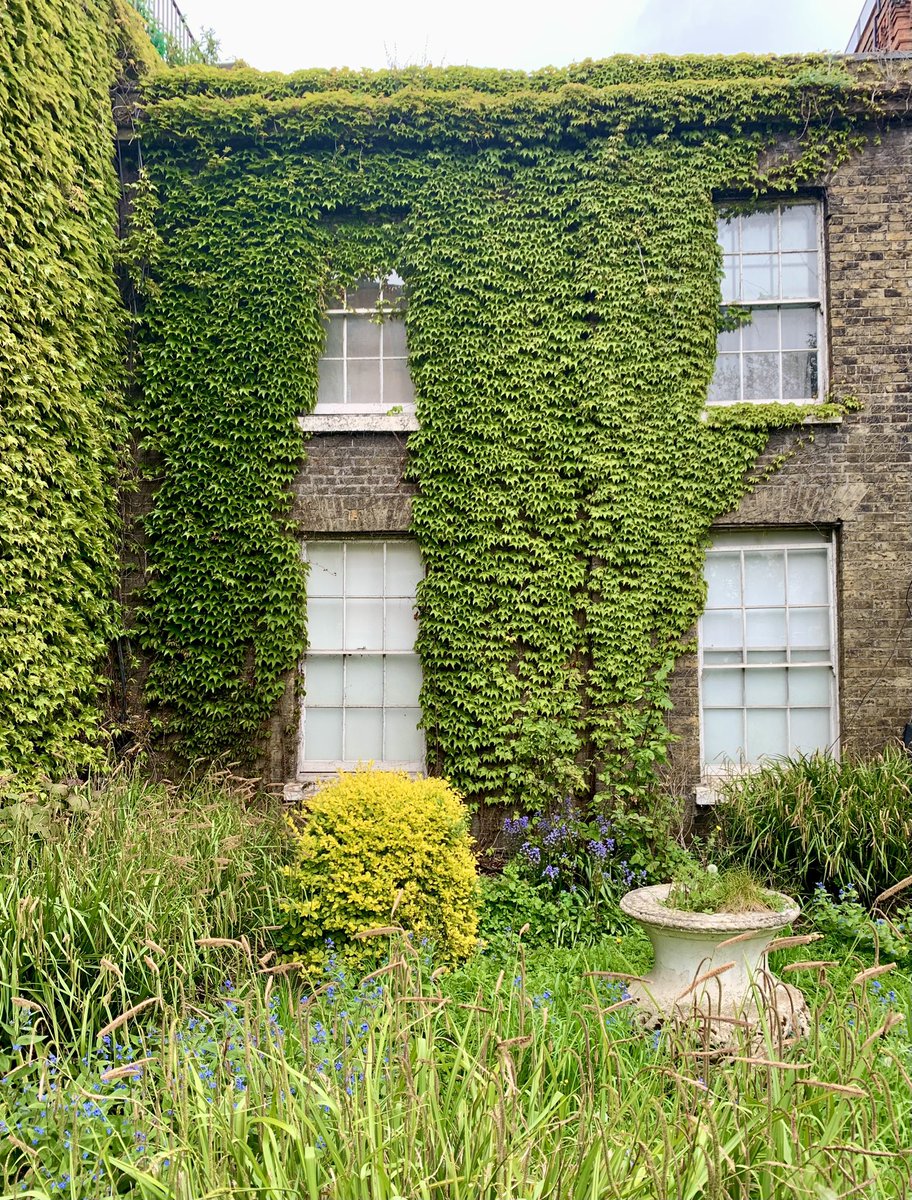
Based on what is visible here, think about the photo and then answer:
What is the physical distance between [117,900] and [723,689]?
19.9 feet

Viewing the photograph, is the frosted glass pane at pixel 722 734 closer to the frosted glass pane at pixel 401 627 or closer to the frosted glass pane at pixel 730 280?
the frosted glass pane at pixel 401 627

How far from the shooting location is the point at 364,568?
887 centimetres

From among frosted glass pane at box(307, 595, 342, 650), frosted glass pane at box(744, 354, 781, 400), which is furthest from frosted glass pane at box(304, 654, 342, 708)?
frosted glass pane at box(744, 354, 781, 400)

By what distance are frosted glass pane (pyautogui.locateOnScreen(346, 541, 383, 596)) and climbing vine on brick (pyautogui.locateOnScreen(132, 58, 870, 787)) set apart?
592 mm

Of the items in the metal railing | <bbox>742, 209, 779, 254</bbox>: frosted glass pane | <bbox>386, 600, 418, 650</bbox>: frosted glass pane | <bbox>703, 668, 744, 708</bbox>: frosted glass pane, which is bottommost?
<bbox>703, 668, 744, 708</bbox>: frosted glass pane

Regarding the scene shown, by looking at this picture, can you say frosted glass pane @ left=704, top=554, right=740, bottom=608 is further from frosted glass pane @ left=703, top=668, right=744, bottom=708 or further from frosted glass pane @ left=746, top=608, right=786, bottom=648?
frosted glass pane @ left=703, top=668, right=744, bottom=708

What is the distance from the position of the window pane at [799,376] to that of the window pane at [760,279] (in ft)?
2.15

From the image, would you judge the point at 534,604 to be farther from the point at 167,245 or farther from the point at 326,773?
the point at 167,245

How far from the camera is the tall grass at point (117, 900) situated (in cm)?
393

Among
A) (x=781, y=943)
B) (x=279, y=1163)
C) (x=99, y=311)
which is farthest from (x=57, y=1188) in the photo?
(x=99, y=311)

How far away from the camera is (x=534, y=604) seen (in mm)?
8406

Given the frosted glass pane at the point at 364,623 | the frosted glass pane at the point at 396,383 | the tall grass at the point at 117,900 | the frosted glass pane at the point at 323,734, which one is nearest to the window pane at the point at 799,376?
the frosted glass pane at the point at 396,383

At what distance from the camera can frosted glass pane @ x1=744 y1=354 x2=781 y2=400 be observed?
875cm

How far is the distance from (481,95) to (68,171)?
393 centimetres
